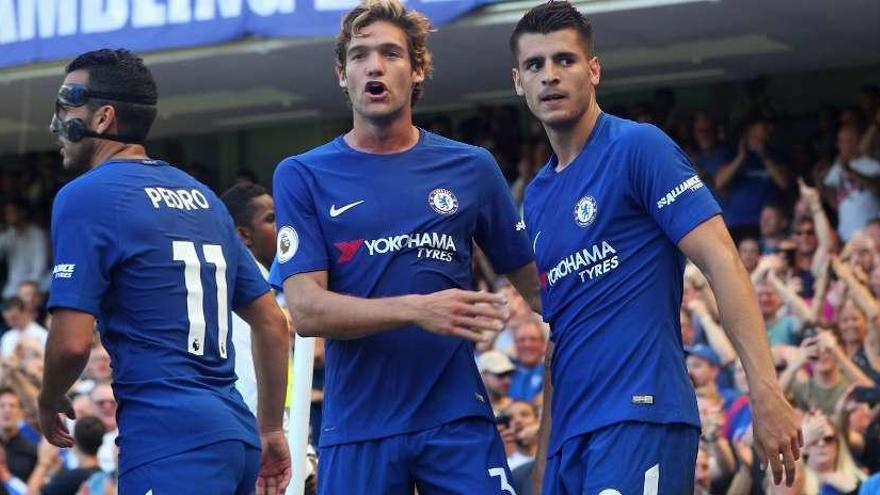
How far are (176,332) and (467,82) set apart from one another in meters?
11.7

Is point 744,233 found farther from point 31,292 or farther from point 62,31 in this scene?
point 31,292

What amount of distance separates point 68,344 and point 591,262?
1726mm

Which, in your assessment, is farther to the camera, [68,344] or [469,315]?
[68,344]

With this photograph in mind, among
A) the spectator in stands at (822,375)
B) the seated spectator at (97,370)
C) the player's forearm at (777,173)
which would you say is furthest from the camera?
the player's forearm at (777,173)

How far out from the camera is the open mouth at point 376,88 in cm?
590

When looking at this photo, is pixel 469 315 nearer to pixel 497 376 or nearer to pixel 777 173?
pixel 497 376

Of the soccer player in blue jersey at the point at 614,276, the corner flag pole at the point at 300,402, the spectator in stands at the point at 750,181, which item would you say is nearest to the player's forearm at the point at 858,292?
the spectator in stands at the point at 750,181

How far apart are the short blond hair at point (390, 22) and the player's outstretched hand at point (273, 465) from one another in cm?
140

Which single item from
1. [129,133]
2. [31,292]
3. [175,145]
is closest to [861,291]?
[129,133]

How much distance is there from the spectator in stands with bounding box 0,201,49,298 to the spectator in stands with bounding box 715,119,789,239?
851cm

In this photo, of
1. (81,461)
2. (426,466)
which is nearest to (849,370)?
(81,461)

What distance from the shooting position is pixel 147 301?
571 cm

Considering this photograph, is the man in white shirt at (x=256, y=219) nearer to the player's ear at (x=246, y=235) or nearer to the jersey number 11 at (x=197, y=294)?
the player's ear at (x=246, y=235)

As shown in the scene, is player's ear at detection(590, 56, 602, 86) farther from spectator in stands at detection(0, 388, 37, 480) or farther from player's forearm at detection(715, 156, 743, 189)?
player's forearm at detection(715, 156, 743, 189)
